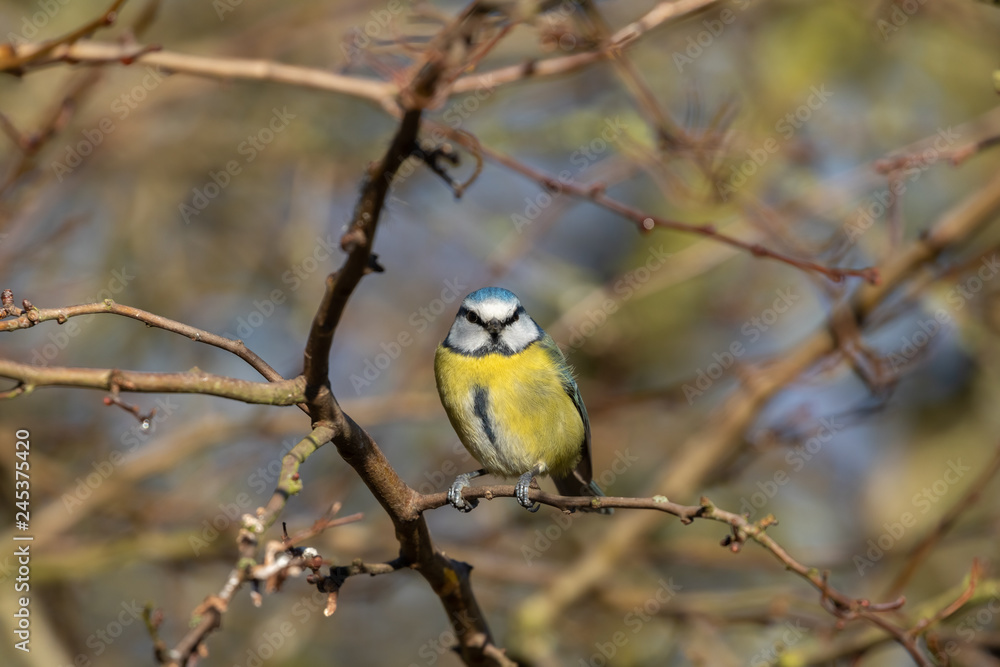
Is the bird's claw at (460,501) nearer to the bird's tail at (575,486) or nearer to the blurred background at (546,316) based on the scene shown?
the bird's tail at (575,486)

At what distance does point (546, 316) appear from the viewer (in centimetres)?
699

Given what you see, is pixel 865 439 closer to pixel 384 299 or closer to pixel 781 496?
pixel 781 496

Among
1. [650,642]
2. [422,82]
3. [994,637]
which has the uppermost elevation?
[422,82]

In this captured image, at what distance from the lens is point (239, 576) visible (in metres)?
1.62

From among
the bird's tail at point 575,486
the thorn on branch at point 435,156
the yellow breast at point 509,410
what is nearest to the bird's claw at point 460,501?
the yellow breast at point 509,410

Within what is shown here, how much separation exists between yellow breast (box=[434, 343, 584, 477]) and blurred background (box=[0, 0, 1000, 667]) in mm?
954

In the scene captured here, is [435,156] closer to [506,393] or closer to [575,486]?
[506,393]

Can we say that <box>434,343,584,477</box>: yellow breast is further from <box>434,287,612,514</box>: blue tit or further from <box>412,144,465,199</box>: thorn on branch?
<box>412,144,465,199</box>: thorn on branch

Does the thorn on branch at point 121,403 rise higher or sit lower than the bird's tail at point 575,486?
Result: higher

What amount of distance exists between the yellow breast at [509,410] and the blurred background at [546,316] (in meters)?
0.95

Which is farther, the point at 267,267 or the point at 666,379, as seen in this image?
the point at 666,379

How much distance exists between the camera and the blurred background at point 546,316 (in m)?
4.83

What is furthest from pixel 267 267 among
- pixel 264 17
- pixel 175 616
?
pixel 175 616

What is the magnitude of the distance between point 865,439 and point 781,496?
99 cm
